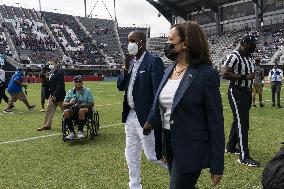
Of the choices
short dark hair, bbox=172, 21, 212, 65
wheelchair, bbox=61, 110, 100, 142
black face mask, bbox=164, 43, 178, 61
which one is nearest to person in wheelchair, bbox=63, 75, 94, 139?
wheelchair, bbox=61, 110, 100, 142

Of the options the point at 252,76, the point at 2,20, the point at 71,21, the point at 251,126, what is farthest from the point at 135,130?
the point at 71,21

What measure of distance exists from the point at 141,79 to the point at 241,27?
5370 cm

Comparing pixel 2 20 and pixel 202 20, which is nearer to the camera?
pixel 2 20

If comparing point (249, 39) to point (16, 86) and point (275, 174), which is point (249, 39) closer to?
point (275, 174)

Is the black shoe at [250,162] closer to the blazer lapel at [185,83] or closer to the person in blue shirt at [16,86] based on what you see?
the blazer lapel at [185,83]

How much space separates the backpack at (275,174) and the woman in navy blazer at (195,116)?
0.92 meters

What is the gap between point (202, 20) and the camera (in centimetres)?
6412

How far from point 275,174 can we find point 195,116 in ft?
3.57

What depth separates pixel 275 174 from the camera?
7.06 feet

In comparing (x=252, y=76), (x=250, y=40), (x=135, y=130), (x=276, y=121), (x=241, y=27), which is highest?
(x=241, y=27)

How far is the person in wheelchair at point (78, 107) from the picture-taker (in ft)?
31.1

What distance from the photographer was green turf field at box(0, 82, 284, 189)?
611 centimetres

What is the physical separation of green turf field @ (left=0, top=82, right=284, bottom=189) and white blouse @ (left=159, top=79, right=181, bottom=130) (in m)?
2.60

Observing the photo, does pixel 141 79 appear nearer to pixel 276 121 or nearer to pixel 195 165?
pixel 195 165
